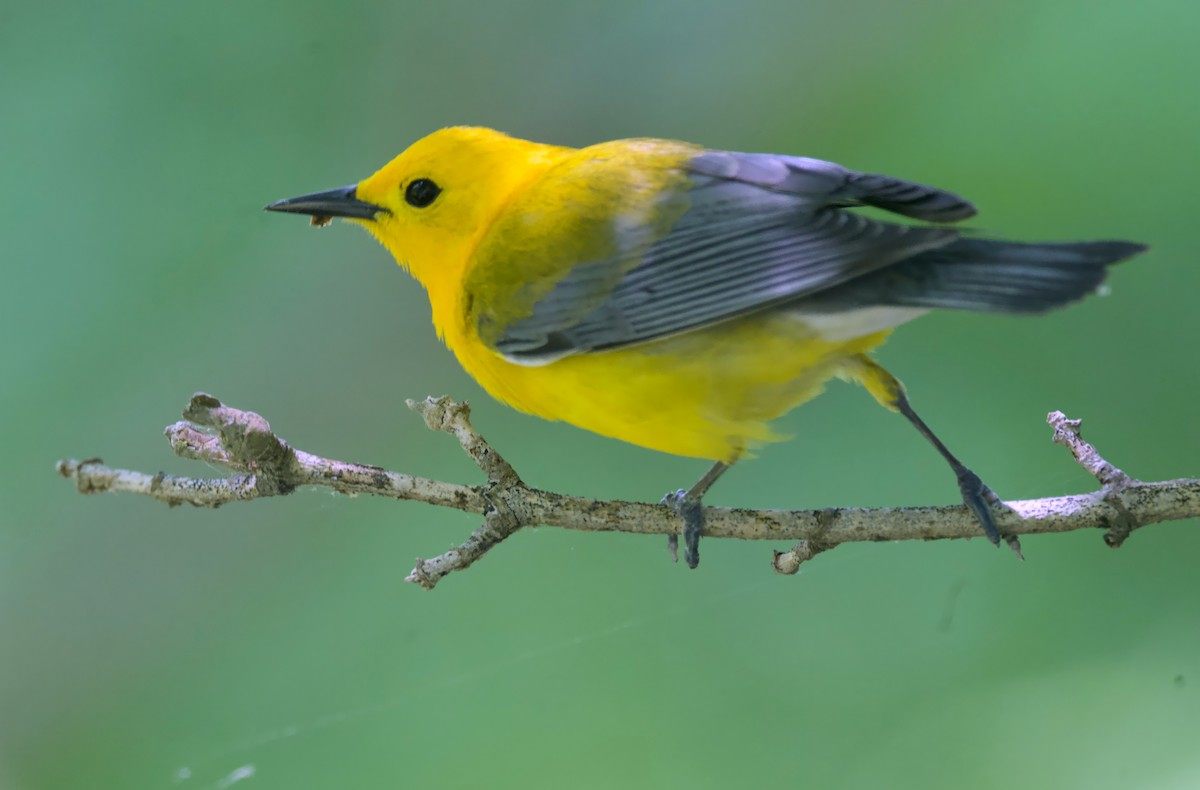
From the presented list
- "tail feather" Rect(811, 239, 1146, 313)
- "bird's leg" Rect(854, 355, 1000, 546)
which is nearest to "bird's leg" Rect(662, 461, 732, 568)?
"bird's leg" Rect(854, 355, 1000, 546)

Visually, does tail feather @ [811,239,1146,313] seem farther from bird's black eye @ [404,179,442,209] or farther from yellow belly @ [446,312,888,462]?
bird's black eye @ [404,179,442,209]

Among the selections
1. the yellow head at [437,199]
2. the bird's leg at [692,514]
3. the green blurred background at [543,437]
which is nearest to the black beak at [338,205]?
the yellow head at [437,199]

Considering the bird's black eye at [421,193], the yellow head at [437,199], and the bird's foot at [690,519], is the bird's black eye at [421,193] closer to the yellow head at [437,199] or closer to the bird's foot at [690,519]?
the yellow head at [437,199]

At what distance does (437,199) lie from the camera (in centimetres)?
224

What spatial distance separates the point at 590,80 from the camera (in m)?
3.55

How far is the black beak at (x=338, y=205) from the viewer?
2191mm

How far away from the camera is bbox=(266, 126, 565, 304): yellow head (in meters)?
2.23

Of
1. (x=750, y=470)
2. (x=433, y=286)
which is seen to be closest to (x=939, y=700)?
(x=750, y=470)

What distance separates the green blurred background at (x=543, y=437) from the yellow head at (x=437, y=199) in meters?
1.22

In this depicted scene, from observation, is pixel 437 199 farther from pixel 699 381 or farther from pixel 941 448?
pixel 941 448

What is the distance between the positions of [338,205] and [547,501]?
0.80m

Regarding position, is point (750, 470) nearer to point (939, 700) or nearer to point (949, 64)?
point (939, 700)

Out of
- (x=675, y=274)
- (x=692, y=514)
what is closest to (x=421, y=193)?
(x=675, y=274)

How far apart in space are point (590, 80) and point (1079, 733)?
2428mm
